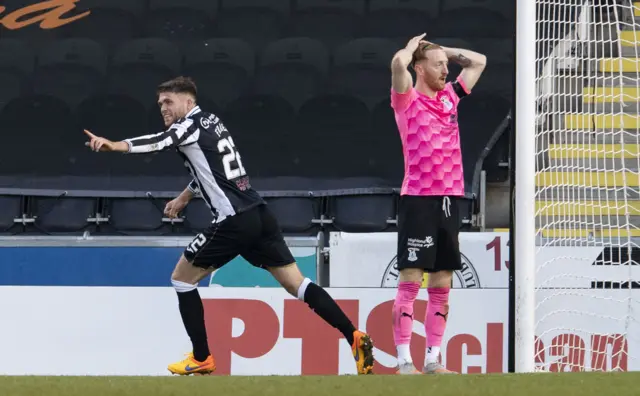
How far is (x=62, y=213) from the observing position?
8.80 meters

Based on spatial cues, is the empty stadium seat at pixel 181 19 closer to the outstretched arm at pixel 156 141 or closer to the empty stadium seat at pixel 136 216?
the empty stadium seat at pixel 136 216

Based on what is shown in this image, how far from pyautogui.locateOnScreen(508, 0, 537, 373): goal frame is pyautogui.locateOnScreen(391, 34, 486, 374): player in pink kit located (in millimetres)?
297

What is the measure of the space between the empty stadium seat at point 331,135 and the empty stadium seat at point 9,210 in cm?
236

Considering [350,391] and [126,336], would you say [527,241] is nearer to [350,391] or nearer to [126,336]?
[350,391]

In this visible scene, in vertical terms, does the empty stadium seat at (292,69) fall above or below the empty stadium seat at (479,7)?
below

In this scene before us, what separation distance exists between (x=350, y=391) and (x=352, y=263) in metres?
4.04

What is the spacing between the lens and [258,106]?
9359 mm

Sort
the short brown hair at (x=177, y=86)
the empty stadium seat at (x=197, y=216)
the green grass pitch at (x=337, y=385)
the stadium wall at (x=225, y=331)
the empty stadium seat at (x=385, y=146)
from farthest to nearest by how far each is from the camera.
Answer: the empty stadium seat at (x=385, y=146)
the empty stadium seat at (x=197, y=216)
the stadium wall at (x=225, y=331)
the short brown hair at (x=177, y=86)
the green grass pitch at (x=337, y=385)

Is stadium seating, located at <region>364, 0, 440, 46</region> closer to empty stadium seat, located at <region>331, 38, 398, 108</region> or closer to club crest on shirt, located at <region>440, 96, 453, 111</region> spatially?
empty stadium seat, located at <region>331, 38, 398, 108</region>

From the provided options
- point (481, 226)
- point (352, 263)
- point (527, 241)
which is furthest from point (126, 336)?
point (481, 226)

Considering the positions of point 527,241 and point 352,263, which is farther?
point 352,263

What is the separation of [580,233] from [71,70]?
567cm

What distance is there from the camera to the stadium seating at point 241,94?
884 centimetres

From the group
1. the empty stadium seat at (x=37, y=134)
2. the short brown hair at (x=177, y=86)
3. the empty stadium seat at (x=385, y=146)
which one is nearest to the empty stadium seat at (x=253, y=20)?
the empty stadium seat at (x=385, y=146)
